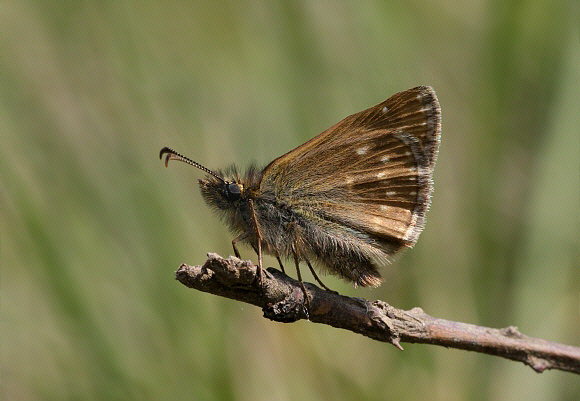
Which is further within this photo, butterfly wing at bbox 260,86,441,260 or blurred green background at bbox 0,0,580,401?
butterfly wing at bbox 260,86,441,260

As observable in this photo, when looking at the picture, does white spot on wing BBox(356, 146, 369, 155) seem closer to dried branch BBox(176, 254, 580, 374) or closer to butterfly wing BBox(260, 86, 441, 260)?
butterfly wing BBox(260, 86, 441, 260)

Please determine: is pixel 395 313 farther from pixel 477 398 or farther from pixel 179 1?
pixel 179 1

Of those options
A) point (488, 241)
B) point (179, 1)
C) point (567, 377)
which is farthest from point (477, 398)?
point (179, 1)

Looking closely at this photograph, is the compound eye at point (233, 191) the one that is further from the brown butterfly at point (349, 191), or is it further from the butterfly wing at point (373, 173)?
the butterfly wing at point (373, 173)

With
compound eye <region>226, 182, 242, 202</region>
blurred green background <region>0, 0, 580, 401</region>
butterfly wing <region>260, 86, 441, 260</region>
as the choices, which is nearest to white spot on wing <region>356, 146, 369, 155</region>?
butterfly wing <region>260, 86, 441, 260</region>

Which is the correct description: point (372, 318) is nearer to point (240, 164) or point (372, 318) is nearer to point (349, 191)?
point (349, 191)

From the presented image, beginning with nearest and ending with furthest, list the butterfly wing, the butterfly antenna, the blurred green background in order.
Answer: the blurred green background
the butterfly antenna
the butterfly wing

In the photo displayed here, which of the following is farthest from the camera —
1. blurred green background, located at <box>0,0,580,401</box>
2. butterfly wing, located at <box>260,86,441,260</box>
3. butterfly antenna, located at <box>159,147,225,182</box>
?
butterfly wing, located at <box>260,86,441,260</box>
